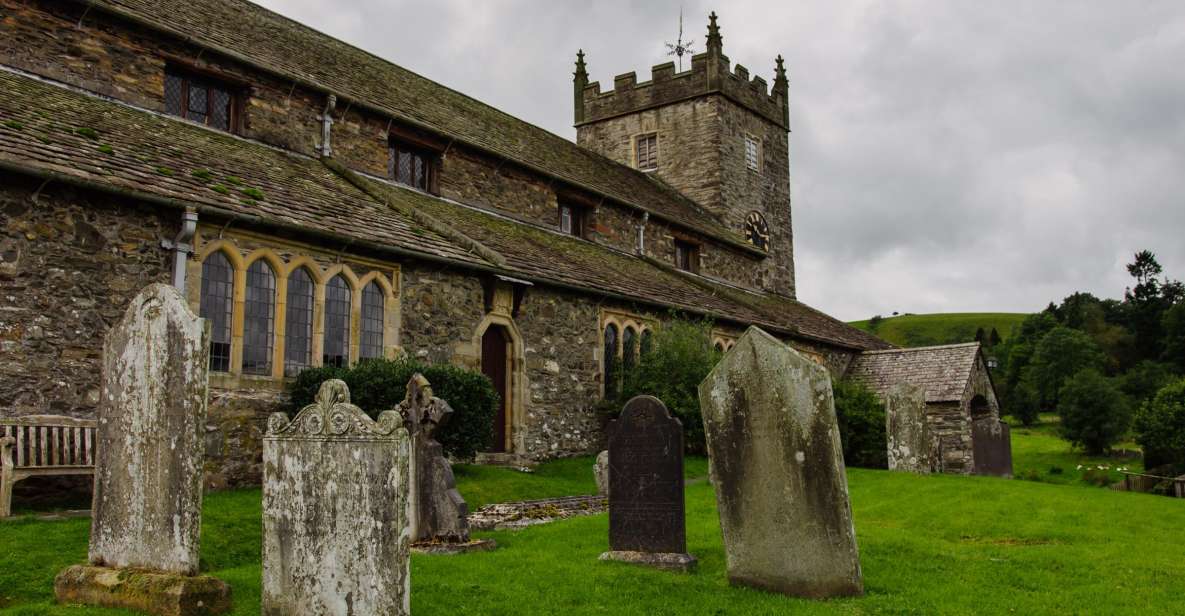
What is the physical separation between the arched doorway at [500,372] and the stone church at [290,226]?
43mm

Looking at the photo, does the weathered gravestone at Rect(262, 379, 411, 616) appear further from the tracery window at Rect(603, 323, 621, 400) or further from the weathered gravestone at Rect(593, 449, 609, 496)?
the tracery window at Rect(603, 323, 621, 400)

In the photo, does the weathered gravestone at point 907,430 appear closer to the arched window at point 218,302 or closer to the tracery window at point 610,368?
the tracery window at point 610,368

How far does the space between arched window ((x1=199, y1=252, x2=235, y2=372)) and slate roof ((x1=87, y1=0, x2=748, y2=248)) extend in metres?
4.74

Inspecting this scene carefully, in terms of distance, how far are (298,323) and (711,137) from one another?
2243 cm

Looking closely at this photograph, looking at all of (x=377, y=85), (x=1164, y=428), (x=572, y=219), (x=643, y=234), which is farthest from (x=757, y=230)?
(x=377, y=85)

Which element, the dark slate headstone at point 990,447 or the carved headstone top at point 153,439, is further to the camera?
the dark slate headstone at point 990,447

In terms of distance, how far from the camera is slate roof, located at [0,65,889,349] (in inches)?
446

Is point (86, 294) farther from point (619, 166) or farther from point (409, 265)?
point (619, 166)

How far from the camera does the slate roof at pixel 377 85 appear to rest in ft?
53.7

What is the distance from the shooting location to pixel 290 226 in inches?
→ 503

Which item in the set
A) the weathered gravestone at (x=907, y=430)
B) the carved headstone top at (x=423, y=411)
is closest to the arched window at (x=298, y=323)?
the carved headstone top at (x=423, y=411)

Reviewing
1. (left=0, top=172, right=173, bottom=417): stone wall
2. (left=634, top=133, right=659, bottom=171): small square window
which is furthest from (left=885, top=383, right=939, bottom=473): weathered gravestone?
(left=634, top=133, right=659, bottom=171): small square window

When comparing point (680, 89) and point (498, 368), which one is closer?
point (498, 368)

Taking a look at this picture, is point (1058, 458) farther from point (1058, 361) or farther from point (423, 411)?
point (423, 411)
